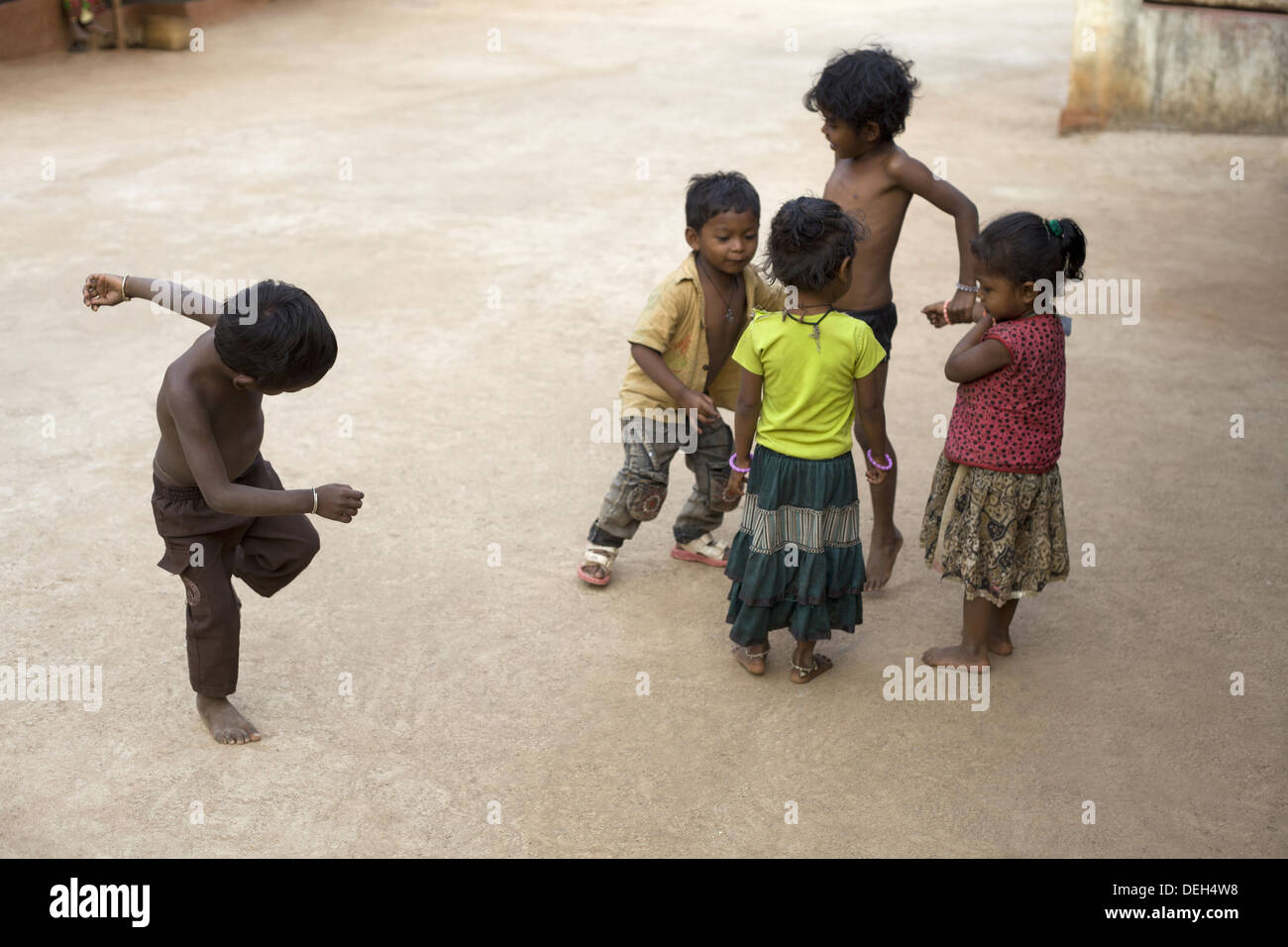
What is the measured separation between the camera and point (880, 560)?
4.06m

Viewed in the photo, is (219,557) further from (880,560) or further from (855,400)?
(880,560)

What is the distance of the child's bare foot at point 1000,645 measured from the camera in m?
3.69

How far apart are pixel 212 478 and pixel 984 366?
189cm

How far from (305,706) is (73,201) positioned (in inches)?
208

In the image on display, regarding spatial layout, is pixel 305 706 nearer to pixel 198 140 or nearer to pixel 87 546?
pixel 87 546

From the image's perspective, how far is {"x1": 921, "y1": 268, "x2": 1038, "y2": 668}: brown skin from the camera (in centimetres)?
320

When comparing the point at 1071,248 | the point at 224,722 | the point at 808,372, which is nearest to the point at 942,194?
the point at 1071,248

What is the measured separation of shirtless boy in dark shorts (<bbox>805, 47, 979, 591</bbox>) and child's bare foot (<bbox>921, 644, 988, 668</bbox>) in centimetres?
55

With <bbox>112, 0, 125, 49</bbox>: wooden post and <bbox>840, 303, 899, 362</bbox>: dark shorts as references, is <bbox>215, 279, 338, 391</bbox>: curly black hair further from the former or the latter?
<bbox>112, 0, 125, 49</bbox>: wooden post

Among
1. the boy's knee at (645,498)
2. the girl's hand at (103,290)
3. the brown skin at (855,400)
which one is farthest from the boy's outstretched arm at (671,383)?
the girl's hand at (103,290)

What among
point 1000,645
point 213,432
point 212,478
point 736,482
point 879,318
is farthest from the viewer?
point 879,318

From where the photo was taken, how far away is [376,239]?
279 inches

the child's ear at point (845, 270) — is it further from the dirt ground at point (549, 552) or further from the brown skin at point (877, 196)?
the dirt ground at point (549, 552)

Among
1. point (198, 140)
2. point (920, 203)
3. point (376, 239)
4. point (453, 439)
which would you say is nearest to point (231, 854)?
point (453, 439)
